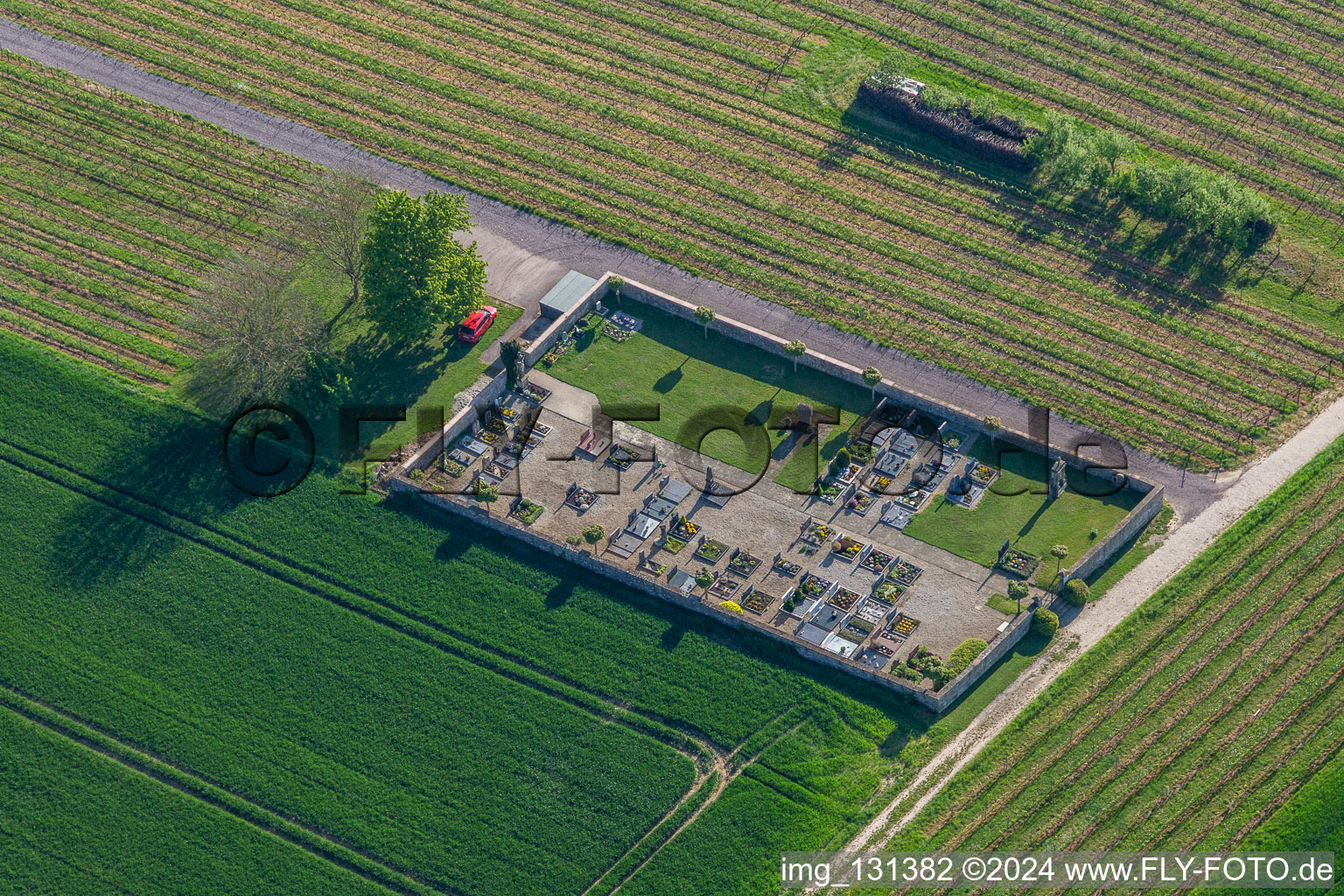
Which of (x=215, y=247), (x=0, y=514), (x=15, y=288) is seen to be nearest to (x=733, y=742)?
(x=0, y=514)

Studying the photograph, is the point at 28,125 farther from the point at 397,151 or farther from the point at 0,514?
the point at 0,514

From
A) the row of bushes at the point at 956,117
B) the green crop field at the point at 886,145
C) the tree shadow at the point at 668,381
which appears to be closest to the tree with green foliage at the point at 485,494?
the tree shadow at the point at 668,381

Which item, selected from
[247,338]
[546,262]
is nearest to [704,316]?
[546,262]

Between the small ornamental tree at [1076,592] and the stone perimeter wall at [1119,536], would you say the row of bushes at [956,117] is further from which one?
the small ornamental tree at [1076,592]

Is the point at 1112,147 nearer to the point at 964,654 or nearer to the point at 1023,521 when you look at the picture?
the point at 1023,521

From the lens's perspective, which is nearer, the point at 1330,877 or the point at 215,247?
the point at 1330,877

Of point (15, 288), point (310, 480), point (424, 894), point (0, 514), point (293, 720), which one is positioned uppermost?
point (15, 288)

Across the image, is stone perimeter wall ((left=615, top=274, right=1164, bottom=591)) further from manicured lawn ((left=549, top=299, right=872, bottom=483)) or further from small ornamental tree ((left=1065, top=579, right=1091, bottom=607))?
small ornamental tree ((left=1065, top=579, right=1091, bottom=607))
